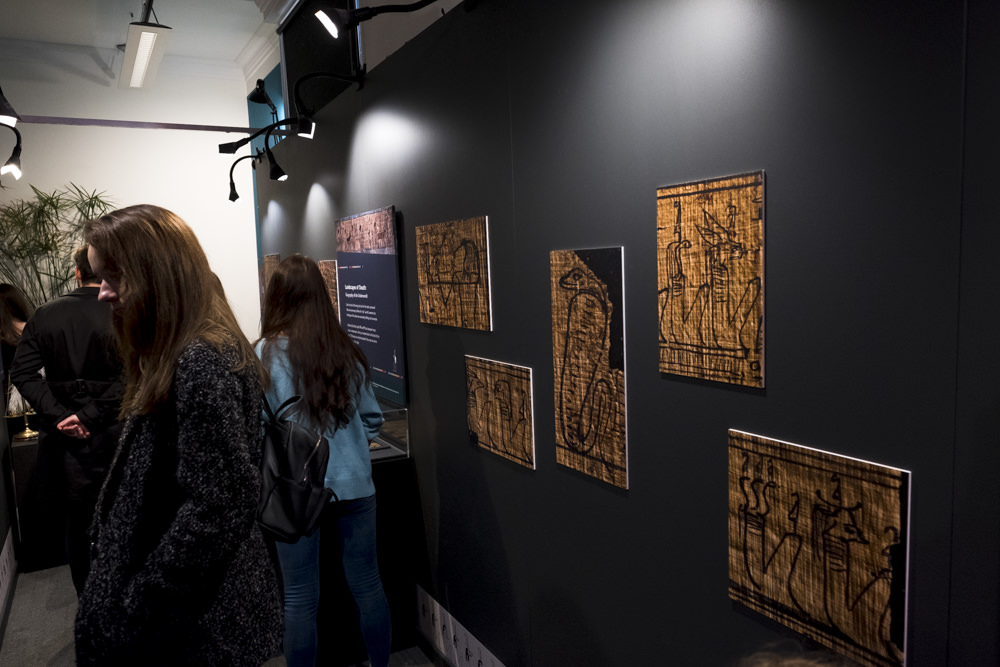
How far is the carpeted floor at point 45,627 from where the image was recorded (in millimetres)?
2969

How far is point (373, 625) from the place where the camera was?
Result: 2428 millimetres

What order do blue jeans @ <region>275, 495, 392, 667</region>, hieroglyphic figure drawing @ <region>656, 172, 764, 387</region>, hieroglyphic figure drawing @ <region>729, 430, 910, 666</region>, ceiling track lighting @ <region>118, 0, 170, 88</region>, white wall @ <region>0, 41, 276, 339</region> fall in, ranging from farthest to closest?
1. white wall @ <region>0, 41, 276, 339</region>
2. ceiling track lighting @ <region>118, 0, 170, 88</region>
3. blue jeans @ <region>275, 495, 392, 667</region>
4. hieroglyphic figure drawing @ <region>656, 172, 764, 387</region>
5. hieroglyphic figure drawing @ <region>729, 430, 910, 666</region>

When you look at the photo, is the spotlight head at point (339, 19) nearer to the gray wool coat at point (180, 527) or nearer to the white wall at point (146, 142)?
the gray wool coat at point (180, 527)

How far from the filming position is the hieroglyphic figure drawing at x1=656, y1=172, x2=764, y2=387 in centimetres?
126

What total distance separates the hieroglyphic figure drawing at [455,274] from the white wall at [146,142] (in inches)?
165

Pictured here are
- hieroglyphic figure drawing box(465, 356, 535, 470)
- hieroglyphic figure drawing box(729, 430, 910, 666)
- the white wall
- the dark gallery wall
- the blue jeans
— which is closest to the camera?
the dark gallery wall

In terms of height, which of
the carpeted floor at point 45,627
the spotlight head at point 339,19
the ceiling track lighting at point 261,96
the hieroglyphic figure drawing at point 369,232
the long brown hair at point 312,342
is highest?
the ceiling track lighting at point 261,96

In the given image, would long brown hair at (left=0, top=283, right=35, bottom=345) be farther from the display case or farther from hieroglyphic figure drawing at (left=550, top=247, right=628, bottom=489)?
hieroglyphic figure drawing at (left=550, top=247, right=628, bottom=489)

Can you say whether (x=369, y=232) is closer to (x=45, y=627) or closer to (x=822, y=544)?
(x=822, y=544)

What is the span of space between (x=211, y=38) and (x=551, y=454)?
18.3ft

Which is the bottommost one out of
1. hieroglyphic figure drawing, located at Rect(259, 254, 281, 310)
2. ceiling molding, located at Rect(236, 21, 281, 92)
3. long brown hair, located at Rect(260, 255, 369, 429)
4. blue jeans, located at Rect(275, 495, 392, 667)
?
blue jeans, located at Rect(275, 495, 392, 667)

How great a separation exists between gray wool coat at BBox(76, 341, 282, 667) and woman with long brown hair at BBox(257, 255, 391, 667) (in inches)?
36.0

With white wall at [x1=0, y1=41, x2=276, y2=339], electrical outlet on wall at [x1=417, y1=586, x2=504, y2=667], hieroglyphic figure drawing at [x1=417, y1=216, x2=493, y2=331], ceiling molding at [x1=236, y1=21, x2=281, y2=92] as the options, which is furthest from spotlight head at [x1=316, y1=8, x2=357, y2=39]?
white wall at [x1=0, y1=41, x2=276, y2=339]

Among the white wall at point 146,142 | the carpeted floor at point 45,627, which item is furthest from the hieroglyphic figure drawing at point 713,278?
the white wall at point 146,142
